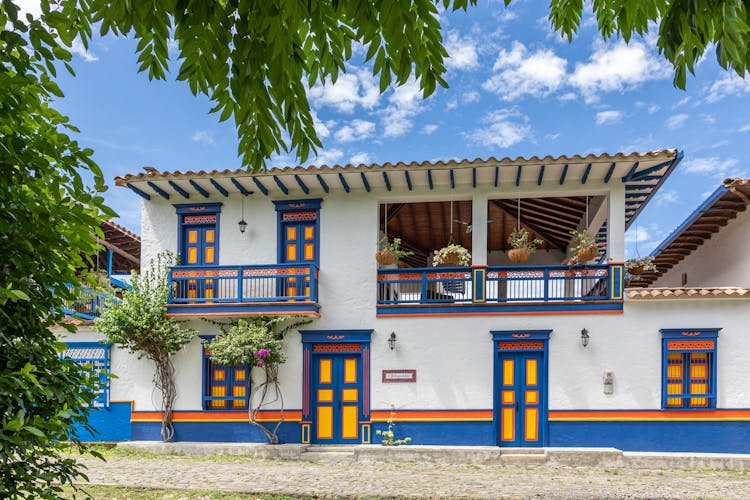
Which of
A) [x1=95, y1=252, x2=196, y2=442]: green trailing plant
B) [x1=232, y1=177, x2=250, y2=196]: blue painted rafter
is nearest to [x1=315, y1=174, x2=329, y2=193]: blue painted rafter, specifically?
[x1=232, y1=177, x2=250, y2=196]: blue painted rafter

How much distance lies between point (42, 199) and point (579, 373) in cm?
1130

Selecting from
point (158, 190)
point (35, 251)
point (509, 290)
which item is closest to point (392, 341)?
point (509, 290)

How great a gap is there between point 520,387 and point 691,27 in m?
11.1

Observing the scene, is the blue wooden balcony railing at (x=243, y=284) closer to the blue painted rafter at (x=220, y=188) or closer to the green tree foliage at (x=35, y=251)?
the blue painted rafter at (x=220, y=188)

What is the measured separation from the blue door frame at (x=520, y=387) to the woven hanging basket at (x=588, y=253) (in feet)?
5.54

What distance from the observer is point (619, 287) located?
12.3 m

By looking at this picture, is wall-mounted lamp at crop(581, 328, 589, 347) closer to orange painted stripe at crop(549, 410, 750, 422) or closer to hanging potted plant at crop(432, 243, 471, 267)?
orange painted stripe at crop(549, 410, 750, 422)

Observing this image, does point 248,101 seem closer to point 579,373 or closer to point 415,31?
point 415,31

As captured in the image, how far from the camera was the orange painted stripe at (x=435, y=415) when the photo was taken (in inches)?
489

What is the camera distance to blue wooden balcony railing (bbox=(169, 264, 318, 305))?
12930mm

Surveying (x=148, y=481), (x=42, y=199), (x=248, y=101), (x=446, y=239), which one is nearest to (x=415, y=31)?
(x=248, y=101)

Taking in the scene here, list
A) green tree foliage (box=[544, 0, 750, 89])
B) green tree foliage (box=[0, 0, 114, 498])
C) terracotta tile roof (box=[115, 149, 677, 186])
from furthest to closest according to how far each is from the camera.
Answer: terracotta tile roof (box=[115, 149, 677, 186]) < green tree foliage (box=[0, 0, 114, 498]) < green tree foliage (box=[544, 0, 750, 89])

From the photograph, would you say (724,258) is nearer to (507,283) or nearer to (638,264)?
(638,264)

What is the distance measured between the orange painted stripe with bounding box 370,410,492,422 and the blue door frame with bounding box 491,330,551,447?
12.0 inches
